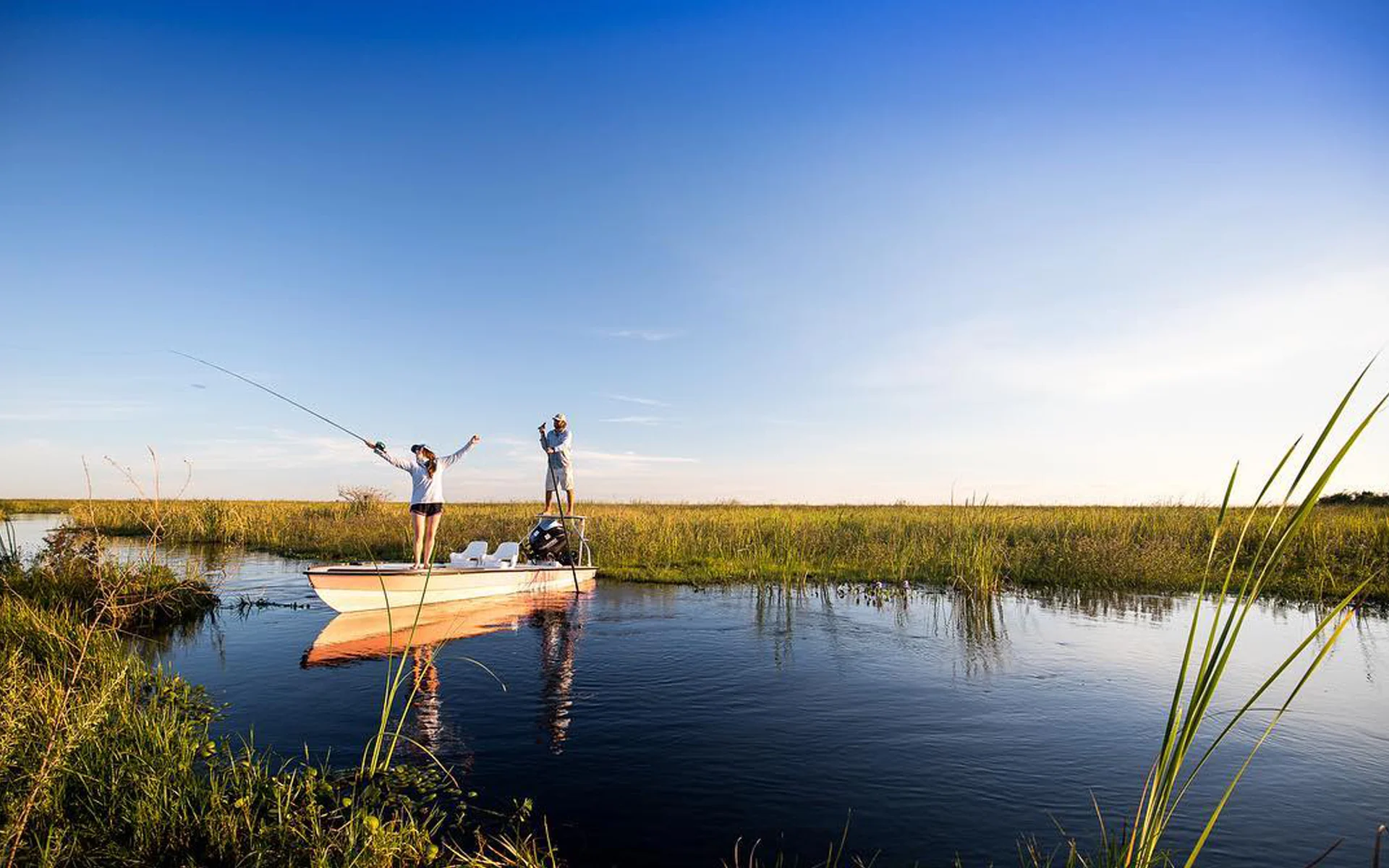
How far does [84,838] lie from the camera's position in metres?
4.42

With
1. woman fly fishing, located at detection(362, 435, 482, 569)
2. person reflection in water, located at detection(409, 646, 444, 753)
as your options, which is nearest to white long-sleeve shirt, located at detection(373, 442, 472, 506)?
woman fly fishing, located at detection(362, 435, 482, 569)

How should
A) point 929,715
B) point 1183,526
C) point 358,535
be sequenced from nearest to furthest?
point 929,715, point 1183,526, point 358,535

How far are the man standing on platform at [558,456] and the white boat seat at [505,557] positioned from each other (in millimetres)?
1615

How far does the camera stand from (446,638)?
36.9ft

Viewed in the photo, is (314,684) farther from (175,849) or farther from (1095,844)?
(1095,844)

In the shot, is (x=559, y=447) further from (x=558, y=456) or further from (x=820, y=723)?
(x=820, y=723)

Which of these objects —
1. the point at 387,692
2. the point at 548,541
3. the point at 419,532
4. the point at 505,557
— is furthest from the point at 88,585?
the point at 387,692

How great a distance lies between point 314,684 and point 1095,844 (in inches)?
326

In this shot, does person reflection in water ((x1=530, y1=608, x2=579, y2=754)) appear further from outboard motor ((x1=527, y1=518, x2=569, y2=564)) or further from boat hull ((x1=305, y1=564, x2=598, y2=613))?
outboard motor ((x1=527, y1=518, x2=569, y2=564))

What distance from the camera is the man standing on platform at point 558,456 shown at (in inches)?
668

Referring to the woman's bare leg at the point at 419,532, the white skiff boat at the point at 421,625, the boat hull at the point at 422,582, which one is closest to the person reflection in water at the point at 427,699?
the white skiff boat at the point at 421,625

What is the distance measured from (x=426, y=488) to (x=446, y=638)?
11.1 feet

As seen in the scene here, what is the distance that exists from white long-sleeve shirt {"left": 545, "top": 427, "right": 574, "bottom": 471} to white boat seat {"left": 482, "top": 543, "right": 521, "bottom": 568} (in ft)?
7.24

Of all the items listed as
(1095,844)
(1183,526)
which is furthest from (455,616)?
(1183,526)
